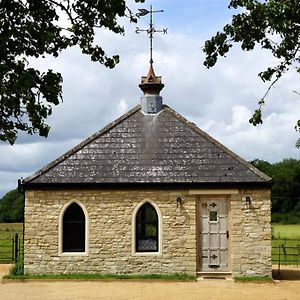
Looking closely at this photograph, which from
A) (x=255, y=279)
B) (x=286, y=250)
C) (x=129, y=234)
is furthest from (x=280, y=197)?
(x=129, y=234)

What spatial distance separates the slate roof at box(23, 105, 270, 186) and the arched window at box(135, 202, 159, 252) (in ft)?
3.12

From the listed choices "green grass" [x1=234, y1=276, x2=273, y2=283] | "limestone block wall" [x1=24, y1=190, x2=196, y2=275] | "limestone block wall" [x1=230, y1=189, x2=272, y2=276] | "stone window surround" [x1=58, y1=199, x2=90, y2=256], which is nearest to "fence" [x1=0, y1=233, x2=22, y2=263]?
"limestone block wall" [x1=24, y1=190, x2=196, y2=275]

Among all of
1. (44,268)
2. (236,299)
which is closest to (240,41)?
(236,299)

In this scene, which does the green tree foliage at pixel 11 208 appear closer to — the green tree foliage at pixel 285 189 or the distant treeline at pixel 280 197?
the distant treeline at pixel 280 197

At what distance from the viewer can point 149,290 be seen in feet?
60.1

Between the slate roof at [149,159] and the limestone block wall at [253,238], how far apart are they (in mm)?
777

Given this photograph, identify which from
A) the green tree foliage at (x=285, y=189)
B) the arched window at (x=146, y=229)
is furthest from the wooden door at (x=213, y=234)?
the green tree foliage at (x=285, y=189)

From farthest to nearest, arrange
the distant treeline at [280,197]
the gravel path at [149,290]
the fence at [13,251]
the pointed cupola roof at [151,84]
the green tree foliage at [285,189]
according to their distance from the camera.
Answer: the distant treeline at [280,197], the green tree foliage at [285,189], the fence at [13,251], the pointed cupola roof at [151,84], the gravel path at [149,290]

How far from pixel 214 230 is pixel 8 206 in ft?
230

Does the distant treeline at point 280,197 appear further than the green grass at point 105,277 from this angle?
Yes

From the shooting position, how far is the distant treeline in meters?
77.2

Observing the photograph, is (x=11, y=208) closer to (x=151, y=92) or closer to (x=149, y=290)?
(x=151, y=92)

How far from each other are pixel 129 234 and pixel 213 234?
250 centimetres

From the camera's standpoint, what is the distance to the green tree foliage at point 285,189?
3023 inches
